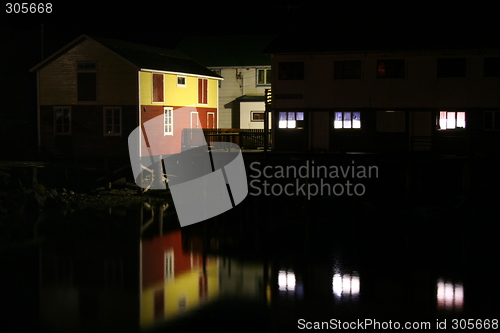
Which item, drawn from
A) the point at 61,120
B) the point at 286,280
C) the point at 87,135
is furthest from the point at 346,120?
the point at 61,120

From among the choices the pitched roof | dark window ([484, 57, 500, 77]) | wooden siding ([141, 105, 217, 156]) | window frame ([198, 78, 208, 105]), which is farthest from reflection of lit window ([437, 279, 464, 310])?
the pitched roof

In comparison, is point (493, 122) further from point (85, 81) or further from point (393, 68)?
point (85, 81)

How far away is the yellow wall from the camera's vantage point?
119 feet

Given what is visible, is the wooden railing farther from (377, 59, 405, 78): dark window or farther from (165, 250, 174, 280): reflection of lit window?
(165, 250, 174, 280): reflection of lit window

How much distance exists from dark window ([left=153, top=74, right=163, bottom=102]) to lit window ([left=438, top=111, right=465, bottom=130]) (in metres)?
15.3

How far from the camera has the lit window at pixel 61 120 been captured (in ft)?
121

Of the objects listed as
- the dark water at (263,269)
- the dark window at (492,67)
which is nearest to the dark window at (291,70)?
the dark water at (263,269)

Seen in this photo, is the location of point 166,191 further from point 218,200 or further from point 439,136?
point 439,136

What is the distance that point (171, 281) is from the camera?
2023 cm

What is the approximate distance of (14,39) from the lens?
50500mm

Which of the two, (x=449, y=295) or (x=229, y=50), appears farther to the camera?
(x=229, y=50)

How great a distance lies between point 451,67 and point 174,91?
1556cm

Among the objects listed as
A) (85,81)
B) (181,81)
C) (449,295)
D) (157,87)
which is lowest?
(449,295)

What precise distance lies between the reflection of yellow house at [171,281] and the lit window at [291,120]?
11.0 m
